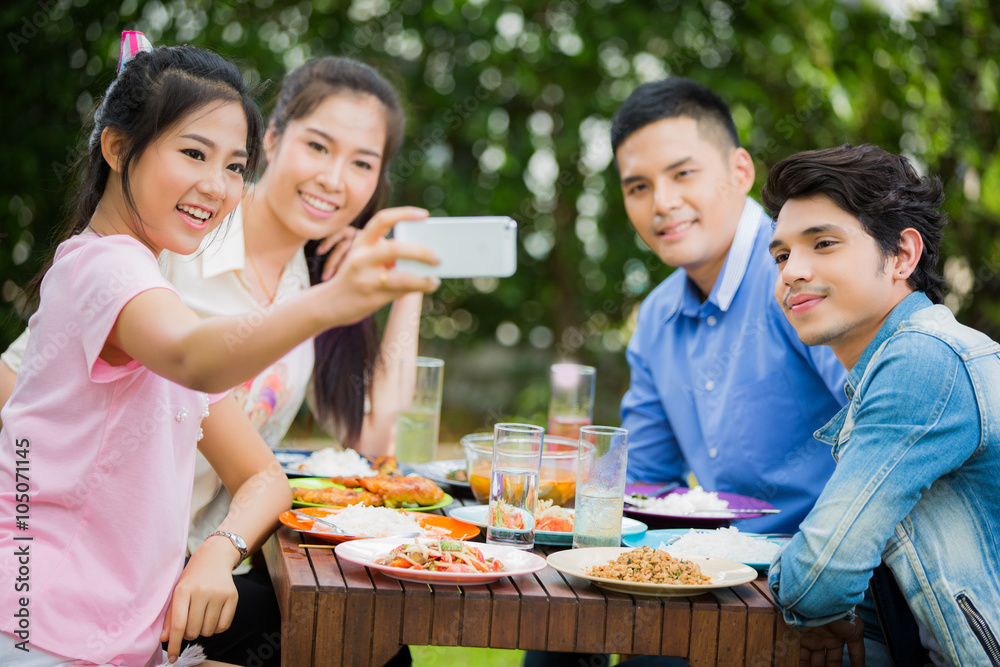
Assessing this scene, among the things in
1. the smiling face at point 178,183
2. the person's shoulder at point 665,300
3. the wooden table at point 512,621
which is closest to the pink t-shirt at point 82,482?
the smiling face at point 178,183

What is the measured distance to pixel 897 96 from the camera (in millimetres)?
5051

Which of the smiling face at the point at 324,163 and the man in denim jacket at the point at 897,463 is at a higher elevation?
the smiling face at the point at 324,163

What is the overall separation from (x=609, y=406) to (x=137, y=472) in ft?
14.7

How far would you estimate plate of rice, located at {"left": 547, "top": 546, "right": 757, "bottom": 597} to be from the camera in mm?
1445

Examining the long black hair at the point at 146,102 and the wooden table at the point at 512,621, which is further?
the long black hair at the point at 146,102

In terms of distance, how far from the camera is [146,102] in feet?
5.23

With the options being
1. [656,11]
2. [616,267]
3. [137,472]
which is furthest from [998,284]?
[137,472]

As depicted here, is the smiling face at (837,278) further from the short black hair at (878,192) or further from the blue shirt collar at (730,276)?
the blue shirt collar at (730,276)

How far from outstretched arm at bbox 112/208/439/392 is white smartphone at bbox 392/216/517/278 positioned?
2 centimetres

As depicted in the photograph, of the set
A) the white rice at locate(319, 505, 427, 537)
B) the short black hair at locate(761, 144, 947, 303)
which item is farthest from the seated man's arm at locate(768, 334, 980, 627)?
the white rice at locate(319, 505, 427, 537)

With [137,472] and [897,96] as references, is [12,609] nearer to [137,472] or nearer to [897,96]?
[137,472]

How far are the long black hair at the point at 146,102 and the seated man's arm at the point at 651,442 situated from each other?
5.17 ft

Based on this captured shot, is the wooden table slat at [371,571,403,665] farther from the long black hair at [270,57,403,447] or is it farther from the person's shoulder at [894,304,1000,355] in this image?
the long black hair at [270,57,403,447]

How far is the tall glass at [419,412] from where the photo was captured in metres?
2.46
